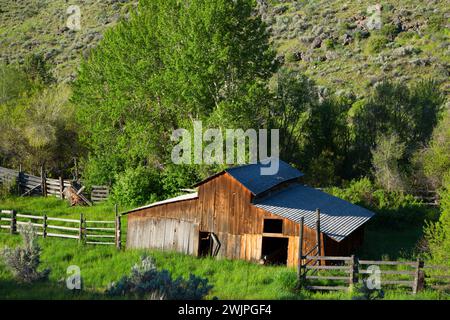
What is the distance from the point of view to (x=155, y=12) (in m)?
36.2

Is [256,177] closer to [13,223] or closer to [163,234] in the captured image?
[163,234]

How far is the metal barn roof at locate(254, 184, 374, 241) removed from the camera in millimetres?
22661

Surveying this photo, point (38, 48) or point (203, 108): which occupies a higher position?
point (38, 48)

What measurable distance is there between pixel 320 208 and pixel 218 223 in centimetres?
515

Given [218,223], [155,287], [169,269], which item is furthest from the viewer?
[218,223]

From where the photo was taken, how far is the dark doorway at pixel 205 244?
24.4 m

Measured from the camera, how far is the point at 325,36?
68.0 meters

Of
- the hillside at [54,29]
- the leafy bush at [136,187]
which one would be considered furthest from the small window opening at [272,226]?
the hillside at [54,29]

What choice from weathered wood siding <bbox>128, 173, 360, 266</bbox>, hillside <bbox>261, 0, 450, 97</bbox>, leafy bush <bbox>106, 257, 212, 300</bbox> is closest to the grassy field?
leafy bush <bbox>106, 257, 212, 300</bbox>

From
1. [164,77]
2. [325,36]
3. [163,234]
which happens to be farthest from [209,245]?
[325,36]

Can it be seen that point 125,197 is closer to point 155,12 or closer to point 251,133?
point 251,133
